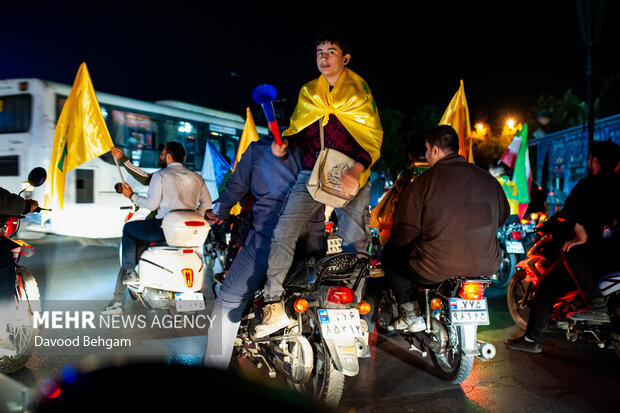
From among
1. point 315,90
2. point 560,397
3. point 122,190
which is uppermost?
point 315,90

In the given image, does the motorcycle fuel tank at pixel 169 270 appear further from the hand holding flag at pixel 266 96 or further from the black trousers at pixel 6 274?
the hand holding flag at pixel 266 96

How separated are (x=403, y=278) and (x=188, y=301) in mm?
2257

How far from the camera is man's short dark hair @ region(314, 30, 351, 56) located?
362 cm

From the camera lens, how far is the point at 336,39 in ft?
11.9

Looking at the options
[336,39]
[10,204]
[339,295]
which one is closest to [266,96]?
[336,39]

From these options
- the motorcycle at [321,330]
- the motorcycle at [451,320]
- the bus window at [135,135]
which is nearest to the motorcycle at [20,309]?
the motorcycle at [321,330]

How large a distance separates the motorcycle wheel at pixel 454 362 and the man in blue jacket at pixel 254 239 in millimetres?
1313

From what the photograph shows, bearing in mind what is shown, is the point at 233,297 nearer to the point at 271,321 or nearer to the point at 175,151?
the point at 271,321

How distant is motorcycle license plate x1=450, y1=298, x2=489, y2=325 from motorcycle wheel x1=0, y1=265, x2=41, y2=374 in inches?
130

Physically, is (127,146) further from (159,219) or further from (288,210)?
(288,210)

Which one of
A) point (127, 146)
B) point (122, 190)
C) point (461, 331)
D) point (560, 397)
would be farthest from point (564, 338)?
point (127, 146)

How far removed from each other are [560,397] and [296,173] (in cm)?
263

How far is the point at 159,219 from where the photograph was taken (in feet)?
Answer: 17.5

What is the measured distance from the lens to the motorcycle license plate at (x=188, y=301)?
497 centimetres
